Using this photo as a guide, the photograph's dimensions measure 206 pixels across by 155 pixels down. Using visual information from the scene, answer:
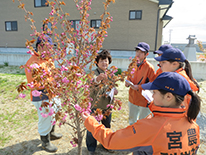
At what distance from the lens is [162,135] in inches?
46.3

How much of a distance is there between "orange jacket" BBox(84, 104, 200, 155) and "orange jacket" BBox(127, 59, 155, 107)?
56.7 inches

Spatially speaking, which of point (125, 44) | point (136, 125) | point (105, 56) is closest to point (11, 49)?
point (125, 44)

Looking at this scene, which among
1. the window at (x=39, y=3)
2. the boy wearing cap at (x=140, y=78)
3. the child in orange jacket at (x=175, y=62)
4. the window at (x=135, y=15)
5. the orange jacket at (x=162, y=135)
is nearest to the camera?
the orange jacket at (x=162, y=135)

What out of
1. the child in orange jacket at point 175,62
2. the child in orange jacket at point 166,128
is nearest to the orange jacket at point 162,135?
the child in orange jacket at point 166,128

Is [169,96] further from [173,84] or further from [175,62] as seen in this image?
[175,62]

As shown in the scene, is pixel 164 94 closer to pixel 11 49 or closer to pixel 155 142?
pixel 155 142

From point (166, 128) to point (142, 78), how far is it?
5.37ft

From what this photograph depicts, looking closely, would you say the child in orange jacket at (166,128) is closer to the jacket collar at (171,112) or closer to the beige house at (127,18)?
the jacket collar at (171,112)

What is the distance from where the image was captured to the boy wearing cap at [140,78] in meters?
2.74

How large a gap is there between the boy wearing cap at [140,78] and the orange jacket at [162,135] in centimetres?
141

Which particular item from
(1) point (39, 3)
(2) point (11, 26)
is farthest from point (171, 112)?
(2) point (11, 26)

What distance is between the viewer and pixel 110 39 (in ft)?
42.7

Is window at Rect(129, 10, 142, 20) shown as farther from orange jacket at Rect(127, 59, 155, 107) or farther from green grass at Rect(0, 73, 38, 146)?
orange jacket at Rect(127, 59, 155, 107)

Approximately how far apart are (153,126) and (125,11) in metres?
12.6
